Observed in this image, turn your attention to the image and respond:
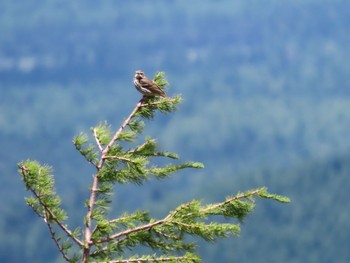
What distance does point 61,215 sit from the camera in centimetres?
942

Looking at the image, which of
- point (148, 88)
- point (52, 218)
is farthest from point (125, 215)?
point (148, 88)

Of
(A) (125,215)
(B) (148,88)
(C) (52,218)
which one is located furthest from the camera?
(B) (148,88)

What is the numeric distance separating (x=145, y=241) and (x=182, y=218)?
42 cm

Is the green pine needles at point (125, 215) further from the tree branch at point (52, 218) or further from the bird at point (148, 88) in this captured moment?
the bird at point (148, 88)

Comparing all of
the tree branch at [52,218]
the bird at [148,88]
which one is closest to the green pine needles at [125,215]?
the tree branch at [52,218]

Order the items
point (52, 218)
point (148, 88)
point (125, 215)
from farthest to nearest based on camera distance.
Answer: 1. point (148, 88)
2. point (125, 215)
3. point (52, 218)

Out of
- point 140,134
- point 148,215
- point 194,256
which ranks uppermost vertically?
point 140,134

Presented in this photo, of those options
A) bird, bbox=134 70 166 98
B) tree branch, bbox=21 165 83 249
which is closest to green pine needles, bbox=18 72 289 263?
tree branch, bbox=21 165 83 249

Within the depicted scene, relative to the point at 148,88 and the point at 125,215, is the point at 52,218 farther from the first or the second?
the point at 148,88

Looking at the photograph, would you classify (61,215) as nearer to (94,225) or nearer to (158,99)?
(94,225)

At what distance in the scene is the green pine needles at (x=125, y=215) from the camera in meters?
9.19

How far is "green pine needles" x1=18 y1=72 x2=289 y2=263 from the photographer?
9188 millimetres

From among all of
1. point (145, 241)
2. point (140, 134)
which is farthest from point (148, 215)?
point (140, 134)

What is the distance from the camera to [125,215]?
32.2 feet
